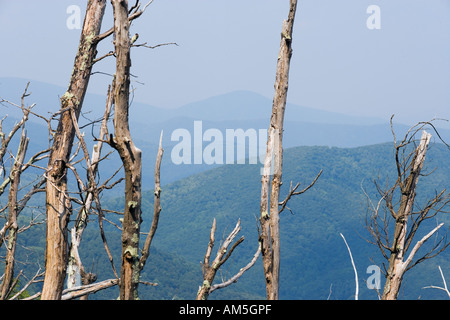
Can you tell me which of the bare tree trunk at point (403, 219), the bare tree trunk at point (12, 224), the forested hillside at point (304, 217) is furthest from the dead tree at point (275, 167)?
the forested hillside at point (304, 217)

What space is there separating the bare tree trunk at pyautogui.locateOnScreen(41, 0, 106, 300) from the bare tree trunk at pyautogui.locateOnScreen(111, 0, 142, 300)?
1322mm

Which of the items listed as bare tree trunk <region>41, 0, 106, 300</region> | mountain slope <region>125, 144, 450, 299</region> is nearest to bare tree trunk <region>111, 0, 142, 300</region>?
bare tree trunk <region>41, 0, 106, 300</region>

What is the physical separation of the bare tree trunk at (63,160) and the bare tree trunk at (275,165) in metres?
2.18

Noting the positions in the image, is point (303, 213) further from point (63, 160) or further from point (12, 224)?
point (63, 160)

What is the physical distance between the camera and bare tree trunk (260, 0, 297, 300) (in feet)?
20.5

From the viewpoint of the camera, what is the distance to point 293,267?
73250 mm

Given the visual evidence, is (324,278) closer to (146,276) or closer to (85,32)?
(146,276)

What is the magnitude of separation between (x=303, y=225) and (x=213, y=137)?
1710 inches

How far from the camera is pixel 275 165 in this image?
20.7 feet

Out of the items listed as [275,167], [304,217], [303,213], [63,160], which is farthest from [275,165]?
[303,213]

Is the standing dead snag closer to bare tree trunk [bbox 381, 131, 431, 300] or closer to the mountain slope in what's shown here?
bare tree trunk [bbox 381, 131, 431, 300]

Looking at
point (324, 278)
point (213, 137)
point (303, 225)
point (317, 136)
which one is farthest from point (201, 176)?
point (317, 136)

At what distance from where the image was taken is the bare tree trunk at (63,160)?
577 cm

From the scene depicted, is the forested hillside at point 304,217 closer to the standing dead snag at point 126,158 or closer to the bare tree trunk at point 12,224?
the bare tree trunk at point 12,224
